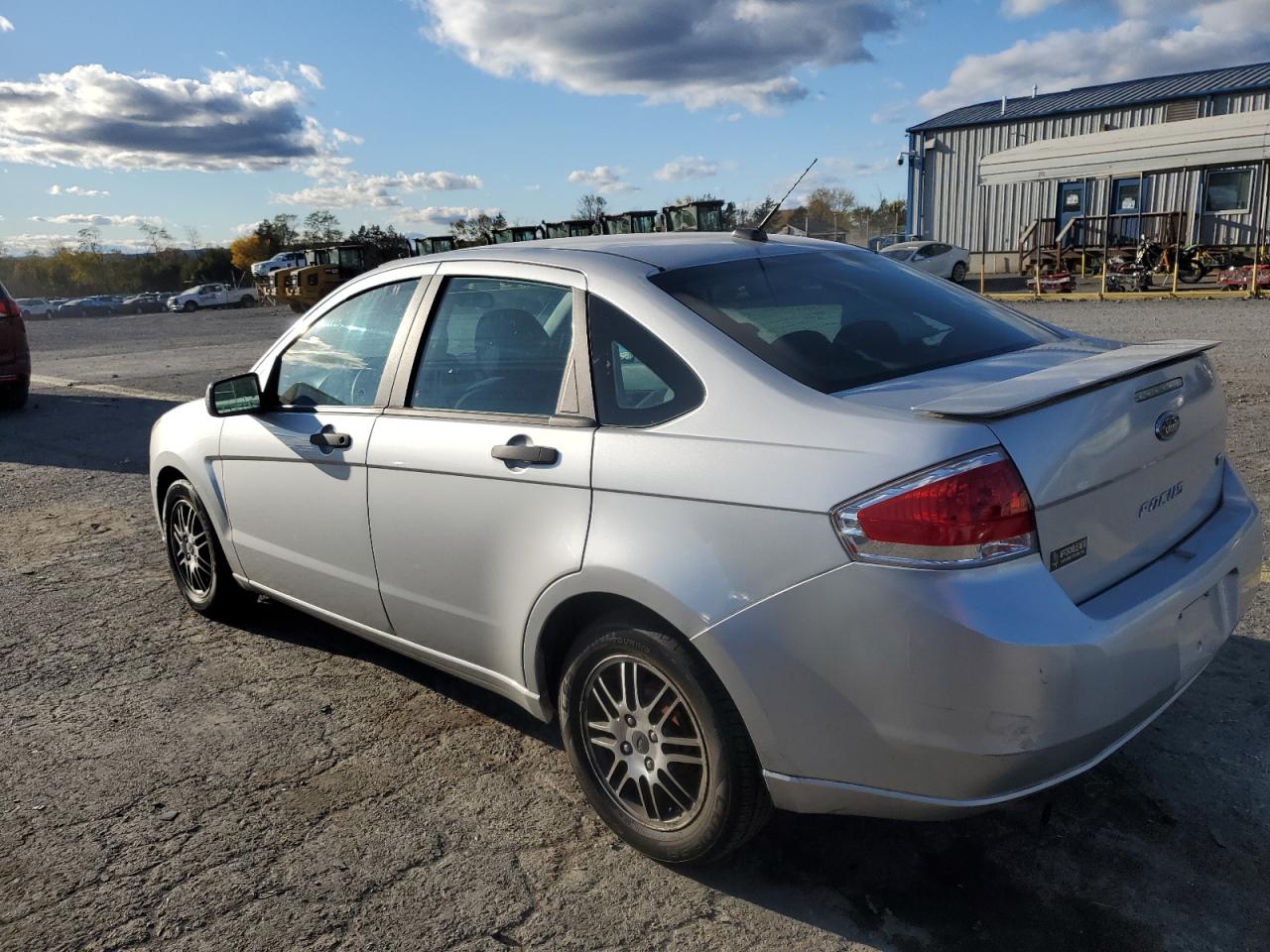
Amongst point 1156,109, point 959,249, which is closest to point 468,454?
point 959,249

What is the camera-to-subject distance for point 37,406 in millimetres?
12477

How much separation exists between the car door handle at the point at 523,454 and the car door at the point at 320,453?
2.30ft

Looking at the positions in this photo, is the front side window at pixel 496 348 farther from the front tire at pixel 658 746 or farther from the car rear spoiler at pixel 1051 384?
the car rear spoiler at pixel 1051 384

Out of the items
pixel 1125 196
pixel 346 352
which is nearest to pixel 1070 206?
pixel 1125 196

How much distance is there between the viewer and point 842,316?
3074 mm

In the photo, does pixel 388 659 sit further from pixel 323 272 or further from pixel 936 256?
pixel 323 272

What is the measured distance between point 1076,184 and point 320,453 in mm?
35424

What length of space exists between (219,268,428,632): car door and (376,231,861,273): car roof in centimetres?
28

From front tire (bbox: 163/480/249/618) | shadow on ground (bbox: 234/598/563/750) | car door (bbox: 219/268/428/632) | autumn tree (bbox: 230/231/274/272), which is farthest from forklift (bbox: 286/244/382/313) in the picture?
autumn tree (bbox: 230/231/274/272)

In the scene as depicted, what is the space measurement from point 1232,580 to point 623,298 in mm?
1829

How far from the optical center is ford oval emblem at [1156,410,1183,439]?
2.55 metres

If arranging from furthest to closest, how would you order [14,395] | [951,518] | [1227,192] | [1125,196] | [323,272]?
[323,272], [1125,196], [1227,192], [14,395], [951,518]

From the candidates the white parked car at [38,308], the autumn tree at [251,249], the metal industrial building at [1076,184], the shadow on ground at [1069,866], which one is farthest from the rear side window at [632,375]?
the autumn tree at [251,249]

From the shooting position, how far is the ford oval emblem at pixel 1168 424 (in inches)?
100
